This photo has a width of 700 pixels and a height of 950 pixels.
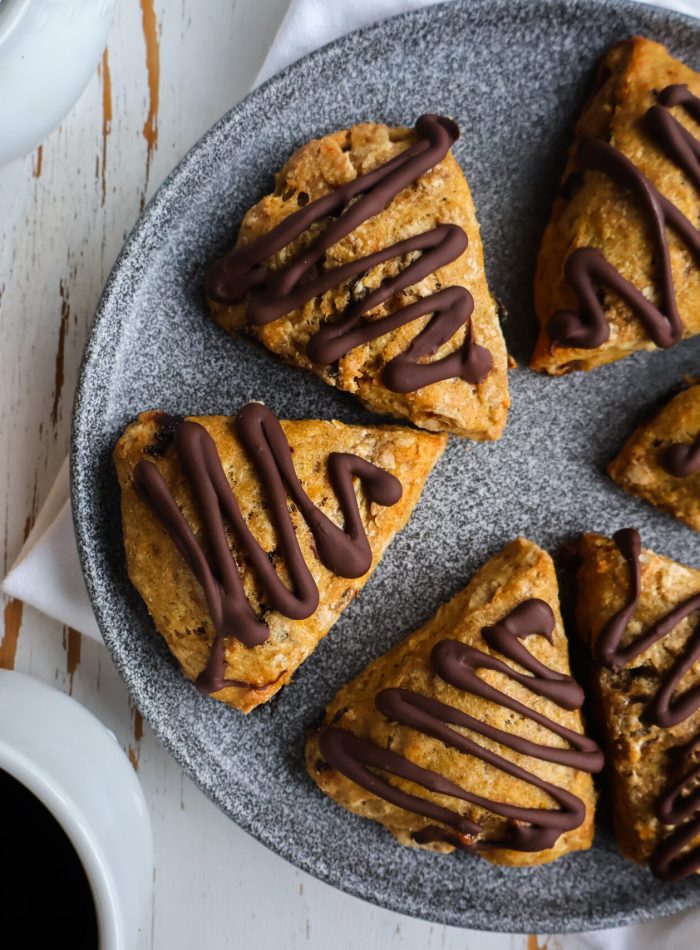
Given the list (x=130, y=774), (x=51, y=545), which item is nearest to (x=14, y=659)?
(x=51, y=545)

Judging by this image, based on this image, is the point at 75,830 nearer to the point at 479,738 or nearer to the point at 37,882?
the point at 37,882

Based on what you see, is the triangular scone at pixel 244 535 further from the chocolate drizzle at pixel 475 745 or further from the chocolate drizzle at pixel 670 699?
the chocolate drizzle at pixel 670 699

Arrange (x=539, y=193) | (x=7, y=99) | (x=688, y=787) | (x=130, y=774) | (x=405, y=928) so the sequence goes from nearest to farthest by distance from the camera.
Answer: (x=7, y=99) < (x=130, y=774) < (x=688, y=787) < (x=539, y=193) < (x=405, y=928)

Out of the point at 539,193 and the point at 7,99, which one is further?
the point at 539,193

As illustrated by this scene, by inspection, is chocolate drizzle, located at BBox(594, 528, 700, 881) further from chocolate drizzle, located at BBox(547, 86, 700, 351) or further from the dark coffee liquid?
the dark coffee liquid

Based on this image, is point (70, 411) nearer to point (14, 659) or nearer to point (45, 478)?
point (45, 478)

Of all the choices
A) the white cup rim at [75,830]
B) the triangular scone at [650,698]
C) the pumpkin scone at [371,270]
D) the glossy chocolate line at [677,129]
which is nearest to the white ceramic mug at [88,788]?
the white cup rim at [75,830]
